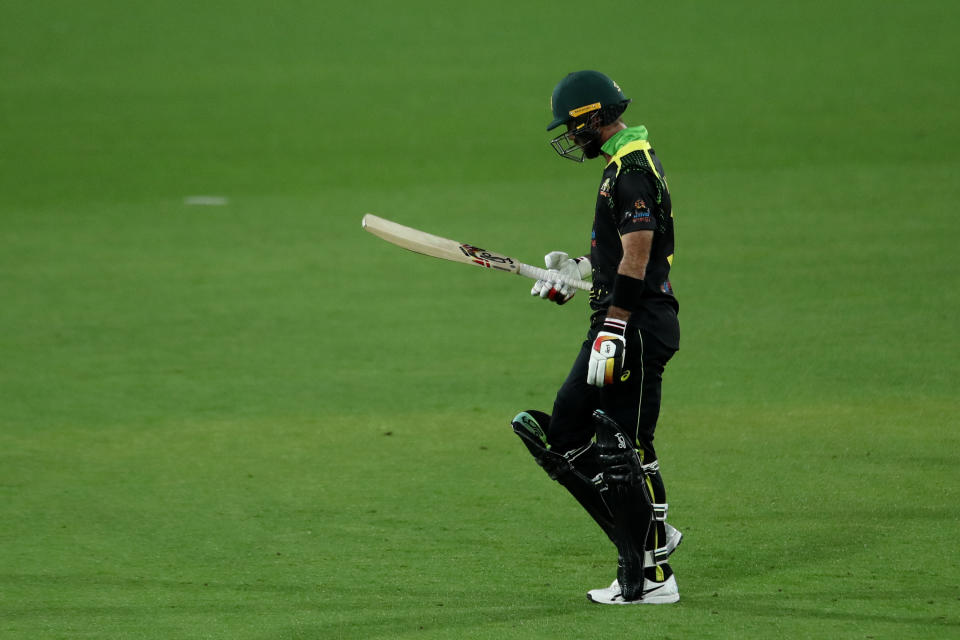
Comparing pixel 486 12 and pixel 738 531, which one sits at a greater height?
pixel 486 12

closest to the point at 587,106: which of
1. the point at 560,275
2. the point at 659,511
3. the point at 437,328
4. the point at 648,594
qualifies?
the point at 560,275

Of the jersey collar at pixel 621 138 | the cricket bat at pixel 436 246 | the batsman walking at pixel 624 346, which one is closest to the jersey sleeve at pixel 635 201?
the batsman walking at pixel 624 346

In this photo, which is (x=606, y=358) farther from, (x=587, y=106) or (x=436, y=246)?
(x=436, y=246)

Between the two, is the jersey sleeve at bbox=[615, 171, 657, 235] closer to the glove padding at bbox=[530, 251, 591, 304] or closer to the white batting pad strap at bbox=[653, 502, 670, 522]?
the glove padding at bbox=[530, 251, 591, 304]

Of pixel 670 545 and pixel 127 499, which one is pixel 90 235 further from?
pixel 670 545

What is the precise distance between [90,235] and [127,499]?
25.4ft

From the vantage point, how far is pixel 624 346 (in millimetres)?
4832

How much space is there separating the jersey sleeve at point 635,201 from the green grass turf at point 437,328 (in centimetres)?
146

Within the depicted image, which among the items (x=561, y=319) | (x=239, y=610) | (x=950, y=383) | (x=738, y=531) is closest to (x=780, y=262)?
(x=561, y=319)

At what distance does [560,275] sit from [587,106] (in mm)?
702

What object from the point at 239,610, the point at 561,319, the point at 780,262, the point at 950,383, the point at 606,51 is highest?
the point at 606,51

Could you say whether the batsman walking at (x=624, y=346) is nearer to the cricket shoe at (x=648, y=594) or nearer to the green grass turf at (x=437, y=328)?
the cricket shoe at (x=648, y=594)

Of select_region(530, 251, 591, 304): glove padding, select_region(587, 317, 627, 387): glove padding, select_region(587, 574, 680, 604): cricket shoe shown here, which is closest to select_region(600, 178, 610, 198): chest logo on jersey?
select_region(530, 251, 591, 304): glove padding

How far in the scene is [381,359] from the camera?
9.10 m
